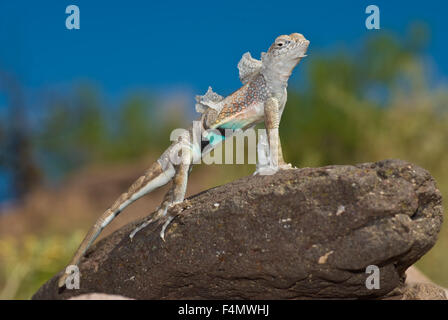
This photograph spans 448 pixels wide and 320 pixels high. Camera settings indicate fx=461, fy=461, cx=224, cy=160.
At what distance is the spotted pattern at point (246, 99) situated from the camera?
4.52 meters

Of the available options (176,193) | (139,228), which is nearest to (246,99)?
(176,193)

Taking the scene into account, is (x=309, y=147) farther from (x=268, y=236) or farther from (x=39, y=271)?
(x=268, y=236)

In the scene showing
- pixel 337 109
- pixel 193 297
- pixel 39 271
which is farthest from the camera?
pixel 337 109

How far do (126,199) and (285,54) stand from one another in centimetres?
210

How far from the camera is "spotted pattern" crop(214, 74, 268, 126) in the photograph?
14.8 feet

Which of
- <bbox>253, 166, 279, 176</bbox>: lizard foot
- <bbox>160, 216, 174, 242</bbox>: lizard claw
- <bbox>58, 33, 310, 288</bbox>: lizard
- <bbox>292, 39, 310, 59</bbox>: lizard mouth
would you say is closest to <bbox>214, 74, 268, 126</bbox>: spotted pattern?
<bbox>58, 33, 310, 288</bbox>: lizard

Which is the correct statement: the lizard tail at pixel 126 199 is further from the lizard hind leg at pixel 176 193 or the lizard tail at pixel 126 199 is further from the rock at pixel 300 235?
the rock at pixel 300 235

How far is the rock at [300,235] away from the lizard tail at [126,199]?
0.51 meters

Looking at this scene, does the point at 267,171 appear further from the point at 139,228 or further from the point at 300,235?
the point at 139,228

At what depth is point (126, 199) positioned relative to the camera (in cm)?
458

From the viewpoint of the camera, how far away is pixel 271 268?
373 cm

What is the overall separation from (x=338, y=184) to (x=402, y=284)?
60.1 inches

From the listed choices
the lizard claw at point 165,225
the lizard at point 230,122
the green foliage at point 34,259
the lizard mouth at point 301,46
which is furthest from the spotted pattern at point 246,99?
the green foliage at point 34,259
